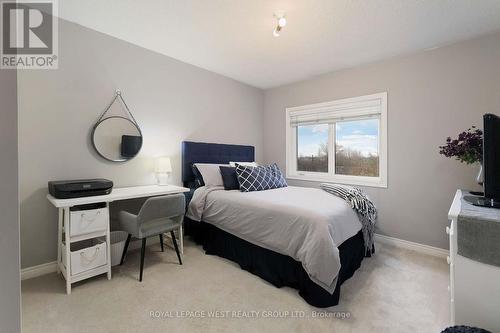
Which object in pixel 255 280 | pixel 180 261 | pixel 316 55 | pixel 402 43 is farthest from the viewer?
pixel 316 55

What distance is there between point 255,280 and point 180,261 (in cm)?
83

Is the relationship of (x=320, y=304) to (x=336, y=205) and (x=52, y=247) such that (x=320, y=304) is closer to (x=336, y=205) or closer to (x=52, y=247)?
(x=336, y=205)

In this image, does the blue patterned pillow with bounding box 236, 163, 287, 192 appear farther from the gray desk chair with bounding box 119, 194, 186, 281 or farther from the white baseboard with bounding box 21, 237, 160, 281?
the white baseboard with bounding box 21, 237, 160, 281

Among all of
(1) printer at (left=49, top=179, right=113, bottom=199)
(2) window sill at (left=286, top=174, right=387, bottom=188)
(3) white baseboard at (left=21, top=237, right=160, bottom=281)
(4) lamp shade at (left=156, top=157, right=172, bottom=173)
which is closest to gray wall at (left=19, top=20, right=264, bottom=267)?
(3) white baseboard at (left=21, top=237, right=160, bottom=281)

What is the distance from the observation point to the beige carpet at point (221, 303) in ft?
5.00

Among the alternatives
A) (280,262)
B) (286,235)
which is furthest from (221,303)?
(286,235)

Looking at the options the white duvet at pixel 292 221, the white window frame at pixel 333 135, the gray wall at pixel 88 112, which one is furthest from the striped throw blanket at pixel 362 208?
the gray wall at pixel 88 112

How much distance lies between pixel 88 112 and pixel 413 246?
411 centimetres

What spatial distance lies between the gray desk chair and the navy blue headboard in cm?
94

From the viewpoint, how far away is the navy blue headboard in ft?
10.4

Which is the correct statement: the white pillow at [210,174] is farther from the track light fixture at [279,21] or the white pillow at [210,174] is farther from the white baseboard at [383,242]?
the track light fixture at [279,21]

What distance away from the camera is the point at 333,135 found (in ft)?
11.9

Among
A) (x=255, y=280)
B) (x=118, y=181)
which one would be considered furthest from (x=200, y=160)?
(x=255, y=280)

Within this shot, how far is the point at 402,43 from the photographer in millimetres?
2572
